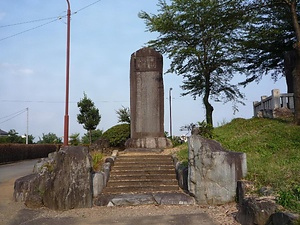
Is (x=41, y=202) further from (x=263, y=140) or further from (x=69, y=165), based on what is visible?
(x=263, y=140)

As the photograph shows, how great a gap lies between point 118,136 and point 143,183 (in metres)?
6.56

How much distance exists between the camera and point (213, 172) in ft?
24.8

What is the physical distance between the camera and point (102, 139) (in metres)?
15.4

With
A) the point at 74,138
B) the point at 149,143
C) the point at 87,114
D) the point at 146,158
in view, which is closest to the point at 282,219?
the point at 146,158

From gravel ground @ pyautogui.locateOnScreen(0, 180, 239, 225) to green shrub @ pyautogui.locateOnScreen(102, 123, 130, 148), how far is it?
766cm

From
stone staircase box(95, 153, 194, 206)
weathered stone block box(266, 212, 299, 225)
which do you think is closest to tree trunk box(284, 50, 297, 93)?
stone staircase box(95, 153, 194, 206)

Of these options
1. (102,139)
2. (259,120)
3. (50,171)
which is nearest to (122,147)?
(102,139)

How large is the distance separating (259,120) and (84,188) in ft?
32.0

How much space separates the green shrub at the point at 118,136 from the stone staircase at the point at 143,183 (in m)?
4.19

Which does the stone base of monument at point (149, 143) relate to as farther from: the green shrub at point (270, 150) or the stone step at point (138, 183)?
the stone step at point (138, 183)

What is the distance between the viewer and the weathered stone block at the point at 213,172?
24.4 ft

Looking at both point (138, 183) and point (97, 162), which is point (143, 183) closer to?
point (138, 183)

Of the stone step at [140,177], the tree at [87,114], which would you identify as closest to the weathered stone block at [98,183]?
the stone step at [140,177]

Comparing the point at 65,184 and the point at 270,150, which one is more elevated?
the point at 270,150
